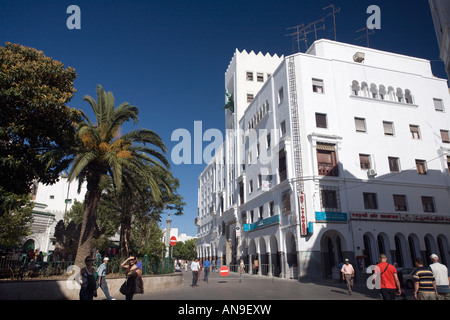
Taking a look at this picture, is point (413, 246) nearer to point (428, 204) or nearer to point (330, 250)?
point (428, 204)

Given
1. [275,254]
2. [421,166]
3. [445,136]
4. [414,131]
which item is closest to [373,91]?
[414,131]

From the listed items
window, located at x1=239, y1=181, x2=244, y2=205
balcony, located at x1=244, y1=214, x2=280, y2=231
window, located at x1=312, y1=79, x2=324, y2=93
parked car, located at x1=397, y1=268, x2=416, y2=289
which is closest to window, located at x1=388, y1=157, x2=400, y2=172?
window, located at x1=312, y1=79, x2=324, y2=93

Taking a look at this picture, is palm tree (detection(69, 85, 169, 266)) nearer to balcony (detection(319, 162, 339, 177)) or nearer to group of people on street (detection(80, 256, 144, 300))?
group of people on street (detection(80, 256, 144, 300))

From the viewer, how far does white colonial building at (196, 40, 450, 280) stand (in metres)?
23.1

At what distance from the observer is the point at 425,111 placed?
93.1 ft

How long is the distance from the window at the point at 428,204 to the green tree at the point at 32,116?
26.3 meters

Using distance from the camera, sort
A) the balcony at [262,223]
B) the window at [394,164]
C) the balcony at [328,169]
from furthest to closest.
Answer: the balcony at [262,223] < the window at [394,164] < the balcony at [328,169]

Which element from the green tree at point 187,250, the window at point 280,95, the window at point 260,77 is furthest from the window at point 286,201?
the green tree at point 187,250

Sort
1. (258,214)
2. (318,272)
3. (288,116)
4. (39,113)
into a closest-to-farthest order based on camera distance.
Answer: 1. (39,113)
2. (318,272)
3. (288,116)
4. (258,214)

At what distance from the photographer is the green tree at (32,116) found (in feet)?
38.0

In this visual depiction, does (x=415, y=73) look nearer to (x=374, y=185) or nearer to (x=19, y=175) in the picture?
(x=374, y=185)

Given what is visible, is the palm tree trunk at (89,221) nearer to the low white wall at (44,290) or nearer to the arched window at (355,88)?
the low white wall at (44,290)
